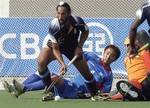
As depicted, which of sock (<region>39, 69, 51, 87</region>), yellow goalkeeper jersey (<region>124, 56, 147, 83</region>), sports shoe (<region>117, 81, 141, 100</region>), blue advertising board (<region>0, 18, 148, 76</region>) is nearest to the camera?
sports shoe (<region>117, 81, 141, 100</region>)

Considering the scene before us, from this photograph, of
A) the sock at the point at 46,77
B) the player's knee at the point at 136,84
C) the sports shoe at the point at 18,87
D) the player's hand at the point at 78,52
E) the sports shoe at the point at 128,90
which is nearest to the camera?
the sports shoe at the point at 128,90

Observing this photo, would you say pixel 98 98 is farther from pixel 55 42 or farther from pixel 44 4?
pixel 44 4

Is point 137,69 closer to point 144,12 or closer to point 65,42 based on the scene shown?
point 65,42

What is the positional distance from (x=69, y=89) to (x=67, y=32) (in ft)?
2.99

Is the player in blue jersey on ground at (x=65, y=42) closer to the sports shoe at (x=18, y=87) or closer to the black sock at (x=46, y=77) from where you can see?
the black sock at (x=46, y=77)

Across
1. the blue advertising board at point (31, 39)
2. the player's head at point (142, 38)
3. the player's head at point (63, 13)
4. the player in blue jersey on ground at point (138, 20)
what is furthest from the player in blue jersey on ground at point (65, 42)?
the blue advertising board at point (31, 39)

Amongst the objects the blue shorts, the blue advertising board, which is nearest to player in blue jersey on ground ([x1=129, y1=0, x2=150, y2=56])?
the blue shorts

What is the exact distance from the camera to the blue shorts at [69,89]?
8.55 metres

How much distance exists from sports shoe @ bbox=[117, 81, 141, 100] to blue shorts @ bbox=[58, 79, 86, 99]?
98 centimetres

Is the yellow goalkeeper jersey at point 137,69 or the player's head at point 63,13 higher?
the player's head at point 63,13

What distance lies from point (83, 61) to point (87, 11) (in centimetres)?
1159

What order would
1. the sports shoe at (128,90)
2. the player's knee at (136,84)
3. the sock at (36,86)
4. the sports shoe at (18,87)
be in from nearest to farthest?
the sports shoe at (128,90) → the player's knee at (136,84) → the sports shoe at (18,87) → the sock at (36,86)

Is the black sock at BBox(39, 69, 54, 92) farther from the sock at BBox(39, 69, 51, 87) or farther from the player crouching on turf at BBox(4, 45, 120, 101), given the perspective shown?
the player crouching on turf at BBox(4, 45, 120, 101)

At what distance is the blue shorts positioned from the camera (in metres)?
8.55
